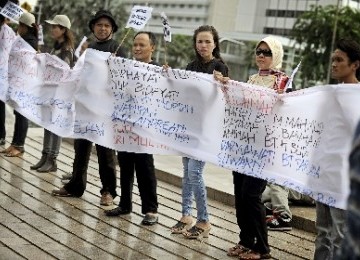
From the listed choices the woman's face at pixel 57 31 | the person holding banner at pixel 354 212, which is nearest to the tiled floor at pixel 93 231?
the woman's face at pixel 57 31

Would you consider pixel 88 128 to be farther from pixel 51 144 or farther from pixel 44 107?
pixel 51 144

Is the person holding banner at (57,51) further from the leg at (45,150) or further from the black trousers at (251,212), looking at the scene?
the black trousers at (251,212)

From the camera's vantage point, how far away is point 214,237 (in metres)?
6.09

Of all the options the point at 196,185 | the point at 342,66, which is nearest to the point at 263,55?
the point at 342,66

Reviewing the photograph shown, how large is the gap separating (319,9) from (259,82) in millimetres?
49767

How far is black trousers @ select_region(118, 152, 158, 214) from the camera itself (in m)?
6.25

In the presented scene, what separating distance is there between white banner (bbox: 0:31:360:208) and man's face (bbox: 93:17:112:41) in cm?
36

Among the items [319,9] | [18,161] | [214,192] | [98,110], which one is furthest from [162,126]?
[319,9]

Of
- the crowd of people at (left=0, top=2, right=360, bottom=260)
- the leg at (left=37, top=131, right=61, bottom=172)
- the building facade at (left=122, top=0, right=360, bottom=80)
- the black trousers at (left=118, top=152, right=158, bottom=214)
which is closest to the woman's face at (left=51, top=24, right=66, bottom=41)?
the crowd of people at (left=0, top=2, right=360, bottom=260)

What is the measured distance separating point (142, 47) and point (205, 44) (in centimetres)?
76

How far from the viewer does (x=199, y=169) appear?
5828 millimetres

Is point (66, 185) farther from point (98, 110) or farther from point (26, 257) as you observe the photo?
point (26, 257)

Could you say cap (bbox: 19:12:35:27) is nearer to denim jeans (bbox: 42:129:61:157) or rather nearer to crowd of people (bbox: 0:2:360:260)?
crowd of people (bbox: 0:2:360:260)

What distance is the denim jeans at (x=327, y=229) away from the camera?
4.45m
